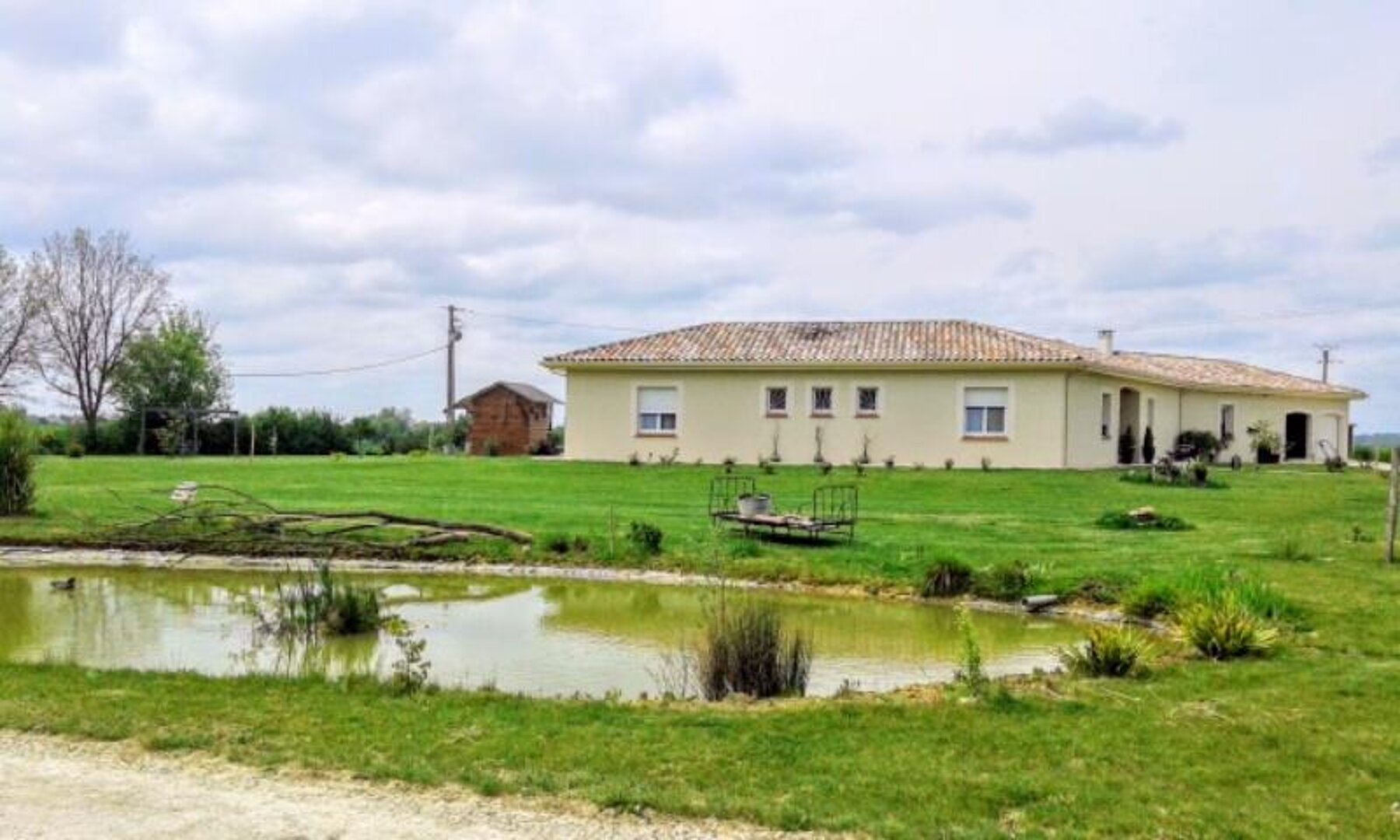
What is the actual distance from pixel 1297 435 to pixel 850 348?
2237cm

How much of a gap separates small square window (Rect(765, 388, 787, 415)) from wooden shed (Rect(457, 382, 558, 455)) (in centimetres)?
1513

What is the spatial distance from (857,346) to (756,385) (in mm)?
3066

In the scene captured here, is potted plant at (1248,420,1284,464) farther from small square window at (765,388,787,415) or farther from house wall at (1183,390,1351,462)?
small square window at (765,388,787,415)

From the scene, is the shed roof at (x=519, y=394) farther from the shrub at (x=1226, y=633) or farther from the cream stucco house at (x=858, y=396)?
the shrub at (x=1226, y=633)

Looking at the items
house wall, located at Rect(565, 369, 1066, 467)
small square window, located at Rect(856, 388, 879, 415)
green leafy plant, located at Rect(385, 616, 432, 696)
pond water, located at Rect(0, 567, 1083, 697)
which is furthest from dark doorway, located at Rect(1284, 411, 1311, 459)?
green leafy plant, located at Rect(385, 616, 432, 696)

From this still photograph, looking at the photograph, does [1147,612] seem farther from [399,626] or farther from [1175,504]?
Result: [1175,504]

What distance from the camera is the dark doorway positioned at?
4359cm

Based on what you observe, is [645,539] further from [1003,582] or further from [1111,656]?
[1111,656]

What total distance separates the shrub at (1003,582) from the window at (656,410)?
1930 cm

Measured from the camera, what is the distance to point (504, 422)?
148 ft

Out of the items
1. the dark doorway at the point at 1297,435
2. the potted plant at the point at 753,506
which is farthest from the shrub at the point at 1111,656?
the dark doorway at the point at 1297,435

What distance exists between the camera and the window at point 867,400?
3133 centimetres

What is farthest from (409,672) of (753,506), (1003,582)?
(753,506)

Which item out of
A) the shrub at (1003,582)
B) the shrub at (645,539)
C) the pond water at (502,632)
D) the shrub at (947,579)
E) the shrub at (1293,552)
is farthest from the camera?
the shrub at (645,539)
